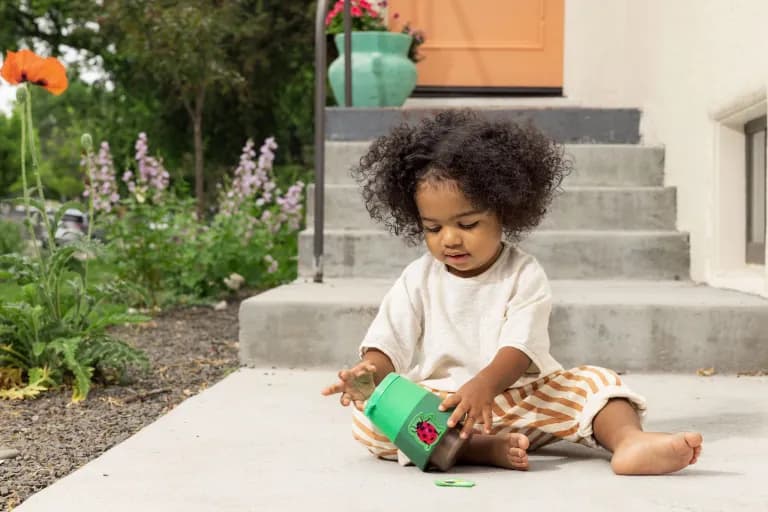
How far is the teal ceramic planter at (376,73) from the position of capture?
5.43 metres

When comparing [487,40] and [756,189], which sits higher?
[487,40]

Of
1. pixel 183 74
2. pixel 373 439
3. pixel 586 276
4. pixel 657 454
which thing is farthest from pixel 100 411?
pixel 183 74

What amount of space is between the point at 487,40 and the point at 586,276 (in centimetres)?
308

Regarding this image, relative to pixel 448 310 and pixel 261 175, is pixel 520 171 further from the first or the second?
pixel 261 175

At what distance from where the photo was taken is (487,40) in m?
6.66

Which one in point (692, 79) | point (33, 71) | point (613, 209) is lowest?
point (613, 209)

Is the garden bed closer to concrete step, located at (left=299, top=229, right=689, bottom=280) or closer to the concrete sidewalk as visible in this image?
the concrete sidewalk

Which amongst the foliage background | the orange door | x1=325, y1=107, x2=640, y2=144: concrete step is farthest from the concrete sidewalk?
the foliage background

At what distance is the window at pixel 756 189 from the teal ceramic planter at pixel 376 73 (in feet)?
7.09

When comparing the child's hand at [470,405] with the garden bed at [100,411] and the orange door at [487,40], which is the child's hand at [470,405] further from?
the orange door at [487,40]

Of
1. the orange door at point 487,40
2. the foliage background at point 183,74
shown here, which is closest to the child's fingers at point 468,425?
the orange door at point 487,40

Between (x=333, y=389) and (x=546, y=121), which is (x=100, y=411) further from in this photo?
(x=546, y=121)

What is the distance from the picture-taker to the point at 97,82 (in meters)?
14.6

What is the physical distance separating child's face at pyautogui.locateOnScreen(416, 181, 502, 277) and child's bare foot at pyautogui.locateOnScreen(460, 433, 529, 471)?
36 cm
